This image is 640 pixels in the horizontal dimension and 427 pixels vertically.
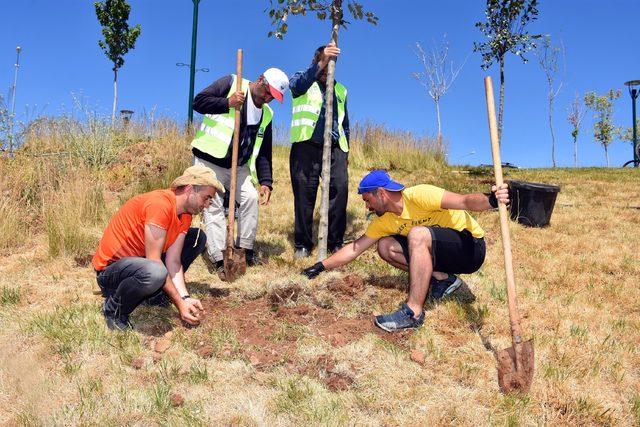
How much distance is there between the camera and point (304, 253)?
220 inches

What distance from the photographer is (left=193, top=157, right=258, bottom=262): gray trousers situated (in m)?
5.04

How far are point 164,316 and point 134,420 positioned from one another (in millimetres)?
1413

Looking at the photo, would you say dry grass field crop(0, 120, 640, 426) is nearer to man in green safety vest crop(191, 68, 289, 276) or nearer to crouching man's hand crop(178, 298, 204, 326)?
crouching man's hand crop(178, 298, 204, 326)

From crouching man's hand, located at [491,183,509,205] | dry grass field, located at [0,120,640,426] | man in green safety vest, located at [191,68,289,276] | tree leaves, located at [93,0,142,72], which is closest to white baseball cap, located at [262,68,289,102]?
man in green safety vest, located at [191,68,289,276]

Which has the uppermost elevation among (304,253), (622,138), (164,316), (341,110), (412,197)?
(622,138)

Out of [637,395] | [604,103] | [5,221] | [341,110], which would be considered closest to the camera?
[637,395]

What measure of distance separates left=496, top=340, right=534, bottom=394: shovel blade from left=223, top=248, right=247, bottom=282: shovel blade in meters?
2.68

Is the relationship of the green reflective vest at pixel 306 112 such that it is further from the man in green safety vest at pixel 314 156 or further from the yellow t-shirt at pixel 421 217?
the yellow t-shirt at pixel 421 217

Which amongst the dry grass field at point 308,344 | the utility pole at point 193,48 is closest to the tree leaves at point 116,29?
the utility pole at point 193,48

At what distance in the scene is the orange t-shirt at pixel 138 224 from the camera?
11.3 feet

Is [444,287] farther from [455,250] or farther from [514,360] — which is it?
[514,360]

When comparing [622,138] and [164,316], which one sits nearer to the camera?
[164,316]

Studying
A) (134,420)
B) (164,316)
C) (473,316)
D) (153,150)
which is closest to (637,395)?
(473,316)

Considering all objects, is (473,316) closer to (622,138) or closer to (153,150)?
(153,150)
